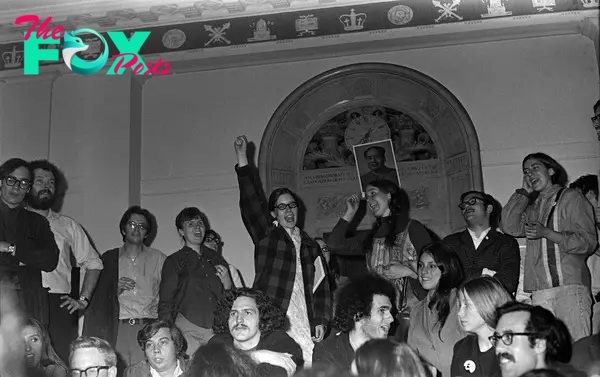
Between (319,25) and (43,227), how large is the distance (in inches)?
124

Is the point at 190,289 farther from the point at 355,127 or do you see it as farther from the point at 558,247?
the point at 355,127

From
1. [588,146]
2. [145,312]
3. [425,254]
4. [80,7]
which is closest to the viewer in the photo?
[425,254]

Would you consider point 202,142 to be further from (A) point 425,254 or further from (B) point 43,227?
(A) point 425,254

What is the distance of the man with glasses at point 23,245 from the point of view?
4.00 m

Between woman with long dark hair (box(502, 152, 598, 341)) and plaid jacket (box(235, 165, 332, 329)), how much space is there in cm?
123

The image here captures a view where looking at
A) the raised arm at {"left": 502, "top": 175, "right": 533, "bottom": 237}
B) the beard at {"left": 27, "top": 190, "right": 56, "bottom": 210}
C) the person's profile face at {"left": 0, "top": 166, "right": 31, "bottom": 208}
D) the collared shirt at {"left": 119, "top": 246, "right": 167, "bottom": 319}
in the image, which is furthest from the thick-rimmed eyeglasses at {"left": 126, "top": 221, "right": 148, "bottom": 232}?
the raised arm at {"left": 502, "top": 175, "right": 533, "bottom": 237}

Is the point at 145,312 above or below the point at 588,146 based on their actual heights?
below

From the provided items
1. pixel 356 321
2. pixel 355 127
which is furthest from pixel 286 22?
pixel 356 321

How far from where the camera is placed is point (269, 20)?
21.0 ft

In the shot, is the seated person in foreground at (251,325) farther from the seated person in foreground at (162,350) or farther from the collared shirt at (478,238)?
the collared shirt at (478,238)

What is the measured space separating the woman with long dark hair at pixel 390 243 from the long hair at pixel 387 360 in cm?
171

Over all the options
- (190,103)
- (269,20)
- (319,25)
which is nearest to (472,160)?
(319,25)

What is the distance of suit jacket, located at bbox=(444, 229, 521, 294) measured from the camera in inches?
165

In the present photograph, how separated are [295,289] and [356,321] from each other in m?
0.80
